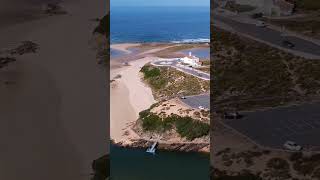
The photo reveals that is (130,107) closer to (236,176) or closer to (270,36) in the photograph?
(270,36)

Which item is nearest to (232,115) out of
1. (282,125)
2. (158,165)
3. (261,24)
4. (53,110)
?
(282,125)

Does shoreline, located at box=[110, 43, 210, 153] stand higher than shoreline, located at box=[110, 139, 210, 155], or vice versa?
shoreline, located at box=[110, 43, 210, 153]

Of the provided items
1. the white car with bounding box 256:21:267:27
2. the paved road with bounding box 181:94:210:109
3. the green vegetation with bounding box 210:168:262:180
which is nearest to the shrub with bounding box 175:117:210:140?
the paved road with bounding box 181:94:210:109

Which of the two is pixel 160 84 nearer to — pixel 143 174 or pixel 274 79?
pixel 274 79

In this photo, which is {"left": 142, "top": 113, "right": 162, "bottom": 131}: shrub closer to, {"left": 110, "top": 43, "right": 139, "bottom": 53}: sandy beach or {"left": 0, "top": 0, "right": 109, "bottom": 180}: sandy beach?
{"left": 0, "top": 0, "right": 109, "bottom": 180}: sandy beach

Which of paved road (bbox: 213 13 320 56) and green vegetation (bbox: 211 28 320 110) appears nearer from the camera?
green vegetation (bbox: 211 28 320 110)

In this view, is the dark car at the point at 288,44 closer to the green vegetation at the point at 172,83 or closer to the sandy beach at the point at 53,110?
the green vegetation at the point at 172,83

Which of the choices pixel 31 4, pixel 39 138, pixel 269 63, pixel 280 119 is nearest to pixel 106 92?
pixel 39 138
